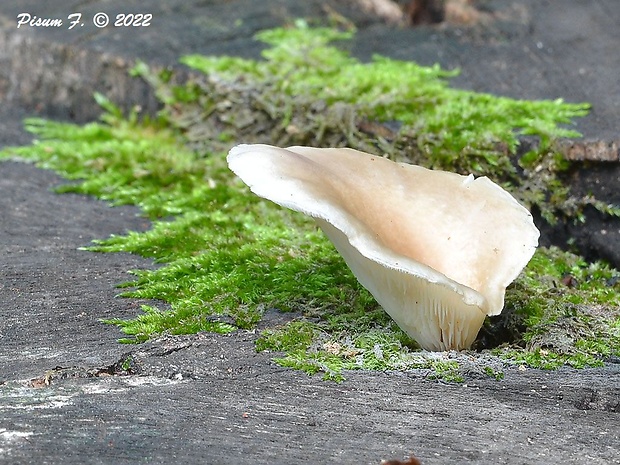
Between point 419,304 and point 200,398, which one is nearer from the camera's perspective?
point 200,398
